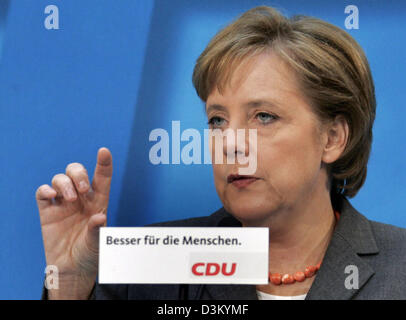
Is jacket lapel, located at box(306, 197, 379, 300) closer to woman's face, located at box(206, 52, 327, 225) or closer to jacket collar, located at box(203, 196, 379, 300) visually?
jacket collar, located at box(203, 196, 379, 300)

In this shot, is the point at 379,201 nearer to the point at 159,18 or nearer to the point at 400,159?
the point at 400,159

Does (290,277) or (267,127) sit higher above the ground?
(267,127)

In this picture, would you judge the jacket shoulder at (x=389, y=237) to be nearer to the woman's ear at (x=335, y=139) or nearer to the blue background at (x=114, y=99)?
the blue background at (x=114, y=99)

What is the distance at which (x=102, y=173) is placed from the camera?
4.08 feet

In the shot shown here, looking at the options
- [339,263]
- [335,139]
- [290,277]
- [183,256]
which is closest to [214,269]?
[183,256]

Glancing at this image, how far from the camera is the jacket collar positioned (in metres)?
1.22

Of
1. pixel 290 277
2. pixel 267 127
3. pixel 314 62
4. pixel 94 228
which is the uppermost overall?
pixel 314 62

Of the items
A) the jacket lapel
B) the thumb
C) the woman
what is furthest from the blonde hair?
the thumb

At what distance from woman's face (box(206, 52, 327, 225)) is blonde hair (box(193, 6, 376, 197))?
0.08 feet

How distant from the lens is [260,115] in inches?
46.9

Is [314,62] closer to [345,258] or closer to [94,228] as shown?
[345,258]

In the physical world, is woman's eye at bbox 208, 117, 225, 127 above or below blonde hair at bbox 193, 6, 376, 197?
below

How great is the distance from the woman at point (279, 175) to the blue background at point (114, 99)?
1.6 inches

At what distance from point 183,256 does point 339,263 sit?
1.14 ft
